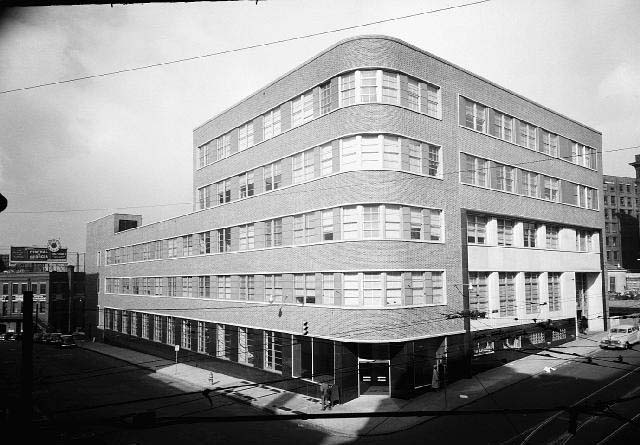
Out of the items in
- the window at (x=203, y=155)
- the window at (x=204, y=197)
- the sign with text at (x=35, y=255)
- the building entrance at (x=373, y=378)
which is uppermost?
the window at (x=203, y=155)

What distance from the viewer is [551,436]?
20734 millimetres

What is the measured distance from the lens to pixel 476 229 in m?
35.6

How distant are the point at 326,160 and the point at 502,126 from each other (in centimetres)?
1582

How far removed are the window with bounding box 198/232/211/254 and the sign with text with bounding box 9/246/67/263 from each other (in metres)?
64.9

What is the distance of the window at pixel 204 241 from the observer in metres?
43.5

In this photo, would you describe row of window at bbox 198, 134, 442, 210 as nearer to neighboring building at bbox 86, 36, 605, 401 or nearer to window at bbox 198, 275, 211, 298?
neighboring building at bbox 86, 36, 605, 401

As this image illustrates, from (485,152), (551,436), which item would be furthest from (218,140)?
(551,436)

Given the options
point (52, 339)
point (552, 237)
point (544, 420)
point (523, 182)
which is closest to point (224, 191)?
point (523, 182)

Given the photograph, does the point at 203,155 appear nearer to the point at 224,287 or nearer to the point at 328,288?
the point at 224,287

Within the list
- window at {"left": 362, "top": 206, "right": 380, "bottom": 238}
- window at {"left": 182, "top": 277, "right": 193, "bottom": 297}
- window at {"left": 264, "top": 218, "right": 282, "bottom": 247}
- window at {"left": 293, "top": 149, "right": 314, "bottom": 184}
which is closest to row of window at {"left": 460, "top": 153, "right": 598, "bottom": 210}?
window at {"left": 362, "top": 206, "right": 380, "bottom": 238}

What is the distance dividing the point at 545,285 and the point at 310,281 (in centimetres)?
2173

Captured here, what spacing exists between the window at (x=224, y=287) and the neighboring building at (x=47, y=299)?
4841 cm

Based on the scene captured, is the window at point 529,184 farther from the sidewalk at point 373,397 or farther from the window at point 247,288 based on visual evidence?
the window at point 247,288

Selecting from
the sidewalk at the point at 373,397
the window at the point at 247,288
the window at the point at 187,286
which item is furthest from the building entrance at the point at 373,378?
the window at the point at 187,286
